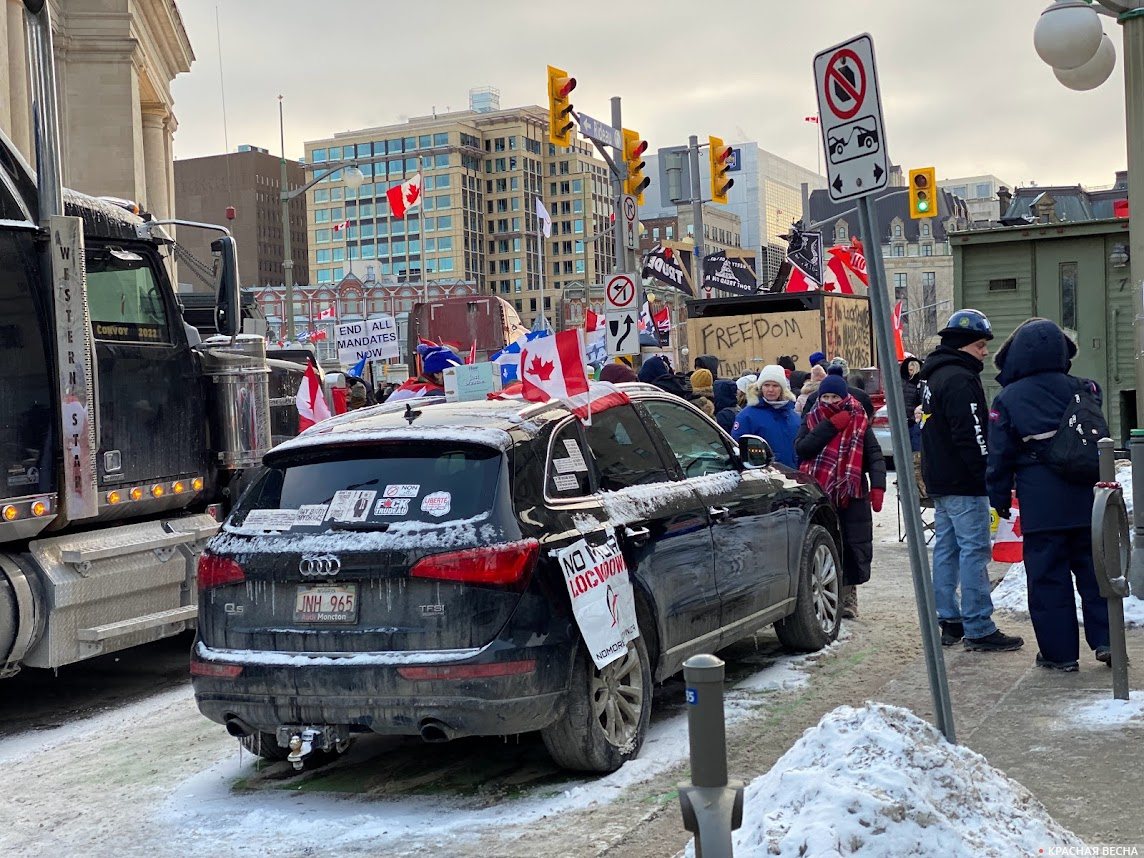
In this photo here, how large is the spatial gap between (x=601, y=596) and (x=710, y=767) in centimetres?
247

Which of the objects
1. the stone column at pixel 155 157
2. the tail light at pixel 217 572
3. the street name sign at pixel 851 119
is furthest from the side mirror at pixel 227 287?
the stone column at pixel 155 157

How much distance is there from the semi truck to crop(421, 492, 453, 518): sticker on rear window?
299 cm

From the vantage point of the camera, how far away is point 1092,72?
34.9 feet

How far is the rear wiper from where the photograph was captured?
19.2 feet

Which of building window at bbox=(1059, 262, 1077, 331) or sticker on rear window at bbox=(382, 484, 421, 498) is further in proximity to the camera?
building window at bbox=(1059, 262, 1077, 331)

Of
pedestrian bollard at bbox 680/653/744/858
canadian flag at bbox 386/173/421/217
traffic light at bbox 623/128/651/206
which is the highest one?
canadian flag at bbox 386/173/421/217

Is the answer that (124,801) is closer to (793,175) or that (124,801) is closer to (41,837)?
(41,837)

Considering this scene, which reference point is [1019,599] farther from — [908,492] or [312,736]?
[312,736]

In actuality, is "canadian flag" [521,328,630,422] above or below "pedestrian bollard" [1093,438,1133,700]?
above

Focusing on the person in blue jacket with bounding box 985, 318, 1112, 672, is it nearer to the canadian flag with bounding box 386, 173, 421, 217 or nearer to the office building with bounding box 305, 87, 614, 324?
the canadian flag with bounding box 386, 173, 421, 217

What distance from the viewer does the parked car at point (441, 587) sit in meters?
5.68

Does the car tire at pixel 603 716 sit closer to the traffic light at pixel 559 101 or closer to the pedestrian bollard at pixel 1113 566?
the pedestrian bollard at pixel 1113 566

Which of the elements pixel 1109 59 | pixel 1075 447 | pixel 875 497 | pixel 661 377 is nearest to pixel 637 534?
pixel 1075 447

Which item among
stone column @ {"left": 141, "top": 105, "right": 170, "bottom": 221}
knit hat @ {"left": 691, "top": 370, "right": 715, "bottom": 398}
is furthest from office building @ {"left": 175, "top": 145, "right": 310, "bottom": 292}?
knit hat @ {"left": 691, "top": 370, "right": 715, "bottom": 398}
